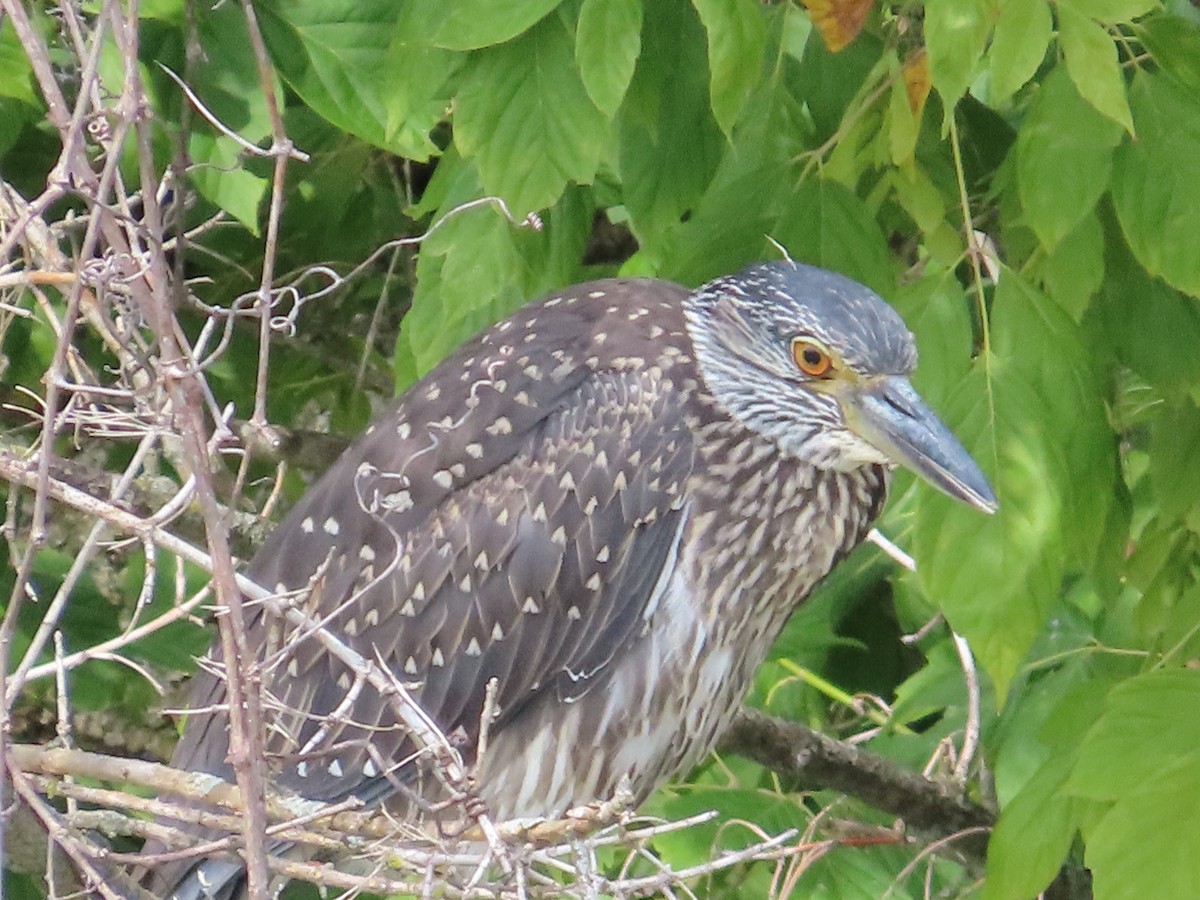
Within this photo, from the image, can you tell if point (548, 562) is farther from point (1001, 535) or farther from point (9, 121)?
point (9, 121)

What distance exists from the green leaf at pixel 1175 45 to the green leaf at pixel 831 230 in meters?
0.34

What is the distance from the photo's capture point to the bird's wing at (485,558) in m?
2.11

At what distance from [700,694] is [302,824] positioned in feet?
3.32

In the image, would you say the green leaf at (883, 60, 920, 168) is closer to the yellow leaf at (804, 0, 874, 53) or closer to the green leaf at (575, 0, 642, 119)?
the yellow leaf at (804, 0, 874, 53)

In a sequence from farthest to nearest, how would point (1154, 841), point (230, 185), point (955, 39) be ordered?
point (230, 185), point (1154, 841), point (955, 39)

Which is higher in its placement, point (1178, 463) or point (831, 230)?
point (831, 230)

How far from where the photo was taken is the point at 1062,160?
5.16 ft

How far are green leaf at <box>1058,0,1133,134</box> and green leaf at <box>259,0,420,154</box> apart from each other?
0.81 m

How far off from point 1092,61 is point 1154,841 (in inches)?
27.9

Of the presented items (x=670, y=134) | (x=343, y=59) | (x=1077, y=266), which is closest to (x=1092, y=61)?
(x=1077, y=266)

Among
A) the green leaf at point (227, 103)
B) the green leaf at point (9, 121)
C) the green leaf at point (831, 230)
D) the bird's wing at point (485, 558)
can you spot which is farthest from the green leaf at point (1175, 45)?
the green leaf at point (9, 121)

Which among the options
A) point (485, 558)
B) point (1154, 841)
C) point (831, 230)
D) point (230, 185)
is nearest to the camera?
point (1154, 841)

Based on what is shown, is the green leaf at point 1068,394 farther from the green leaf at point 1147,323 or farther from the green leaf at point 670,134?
the green leaf at point 670,134

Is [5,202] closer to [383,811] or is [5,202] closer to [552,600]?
[383,811]
